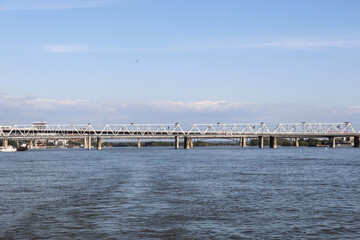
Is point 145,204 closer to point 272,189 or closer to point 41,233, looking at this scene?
point 41,233

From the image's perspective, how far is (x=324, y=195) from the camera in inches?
1666

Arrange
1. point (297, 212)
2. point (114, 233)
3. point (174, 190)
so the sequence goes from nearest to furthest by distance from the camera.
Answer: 1. point (114, 233)
2. point (297, 212)
3. point (174, 190)

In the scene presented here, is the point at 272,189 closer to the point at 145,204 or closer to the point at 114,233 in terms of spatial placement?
the point at 145,204

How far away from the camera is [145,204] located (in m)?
37.4

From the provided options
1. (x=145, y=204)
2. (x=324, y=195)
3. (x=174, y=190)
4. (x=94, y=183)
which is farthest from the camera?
(x=94, y=183)

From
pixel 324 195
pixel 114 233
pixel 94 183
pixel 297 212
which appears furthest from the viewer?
pixel 94 183

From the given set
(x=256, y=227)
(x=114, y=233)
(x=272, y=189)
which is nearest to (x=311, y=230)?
(x=256, y=227)

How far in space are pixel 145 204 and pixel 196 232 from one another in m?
10.9

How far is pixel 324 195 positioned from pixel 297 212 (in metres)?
10.2

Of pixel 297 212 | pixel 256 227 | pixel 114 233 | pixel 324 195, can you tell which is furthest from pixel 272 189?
pixel 114 233

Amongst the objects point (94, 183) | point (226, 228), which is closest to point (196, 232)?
point (226, 228)

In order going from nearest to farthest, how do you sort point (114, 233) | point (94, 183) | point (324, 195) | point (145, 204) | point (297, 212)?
1. point (114, 233)
2. point (297, 212)
3. point (145, 204)
4. point (324, 195)
5. point (94, 183)

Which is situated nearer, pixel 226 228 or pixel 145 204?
pixel 226 228

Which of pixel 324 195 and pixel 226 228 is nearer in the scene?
pixel 226 228
